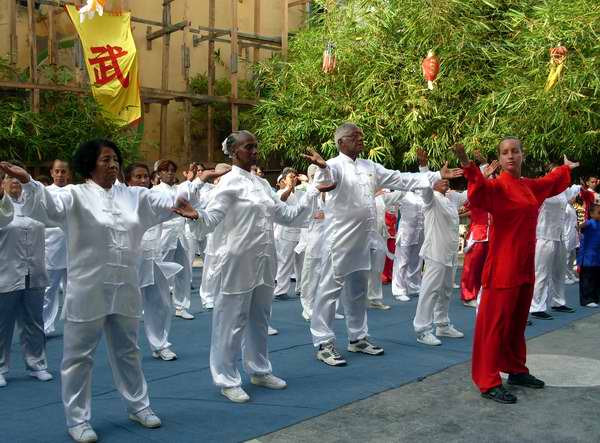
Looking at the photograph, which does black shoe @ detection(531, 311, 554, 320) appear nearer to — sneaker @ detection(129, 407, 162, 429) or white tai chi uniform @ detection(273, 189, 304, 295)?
white tai chi uniform @ detection(273, 189, 304, 295)

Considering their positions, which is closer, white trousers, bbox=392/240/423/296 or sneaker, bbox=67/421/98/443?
sneaker, bbox=67/421/98/443

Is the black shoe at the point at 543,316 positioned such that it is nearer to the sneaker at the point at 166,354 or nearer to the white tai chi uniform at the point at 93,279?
the sneaker at the point at 166,354

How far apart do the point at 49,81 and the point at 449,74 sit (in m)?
7.40

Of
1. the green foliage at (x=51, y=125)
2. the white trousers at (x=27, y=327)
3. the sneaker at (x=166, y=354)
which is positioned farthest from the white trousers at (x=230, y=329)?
the green foliage at (x=51, y=125)

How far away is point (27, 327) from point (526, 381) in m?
3.53

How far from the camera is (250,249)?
4.68 m

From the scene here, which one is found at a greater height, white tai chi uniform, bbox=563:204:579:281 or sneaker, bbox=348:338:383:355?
white tai chi uniform, bbox=563:204:579:281

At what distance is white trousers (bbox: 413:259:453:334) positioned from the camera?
6328 mm

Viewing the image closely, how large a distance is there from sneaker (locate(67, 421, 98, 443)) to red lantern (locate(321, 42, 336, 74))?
1099 centimetres

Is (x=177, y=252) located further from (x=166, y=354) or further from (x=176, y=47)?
(x=176, y=47)

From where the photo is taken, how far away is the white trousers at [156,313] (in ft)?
18.8

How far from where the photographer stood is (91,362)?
392 centimetres

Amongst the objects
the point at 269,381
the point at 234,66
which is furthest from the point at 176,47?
the point at 269,381

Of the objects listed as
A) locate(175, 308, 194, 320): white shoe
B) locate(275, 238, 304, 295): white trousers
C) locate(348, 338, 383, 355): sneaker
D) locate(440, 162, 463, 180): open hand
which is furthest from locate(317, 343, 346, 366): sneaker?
locate(275, 238, 304, 295): white trousers
